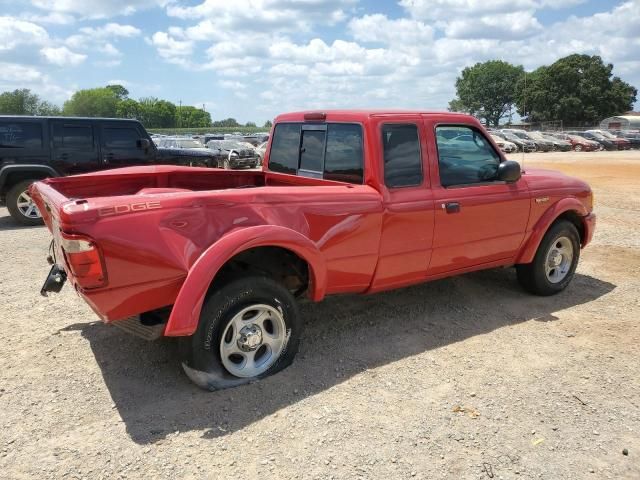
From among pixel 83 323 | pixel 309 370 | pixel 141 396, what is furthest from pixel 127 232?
pixel 83 323

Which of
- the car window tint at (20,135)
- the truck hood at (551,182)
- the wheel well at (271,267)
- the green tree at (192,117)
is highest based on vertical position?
the green tree at (192,117)

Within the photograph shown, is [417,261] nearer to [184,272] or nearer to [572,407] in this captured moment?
[572,407]

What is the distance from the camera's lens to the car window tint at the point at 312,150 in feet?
14.4

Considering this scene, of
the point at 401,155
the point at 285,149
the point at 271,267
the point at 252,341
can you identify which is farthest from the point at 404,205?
the point at 252,341

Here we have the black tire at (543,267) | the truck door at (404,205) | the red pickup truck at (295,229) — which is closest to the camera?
the red pickup truck at (295,229)

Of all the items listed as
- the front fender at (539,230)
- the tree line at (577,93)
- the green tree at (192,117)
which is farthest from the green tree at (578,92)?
the green tree at (192,117)

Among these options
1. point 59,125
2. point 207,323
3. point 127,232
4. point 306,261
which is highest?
point 59,125

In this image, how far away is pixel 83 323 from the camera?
4.52 m

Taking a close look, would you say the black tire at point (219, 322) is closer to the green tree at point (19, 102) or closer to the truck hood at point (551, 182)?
the truck hood at point (551, 182)

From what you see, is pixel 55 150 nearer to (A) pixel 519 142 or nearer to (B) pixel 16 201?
(B) pixel 16 201

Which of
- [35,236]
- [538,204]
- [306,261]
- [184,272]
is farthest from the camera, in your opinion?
[35,236]

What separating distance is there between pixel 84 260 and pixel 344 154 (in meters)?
2.16

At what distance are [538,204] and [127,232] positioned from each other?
148 inches

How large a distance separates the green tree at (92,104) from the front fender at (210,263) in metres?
125
